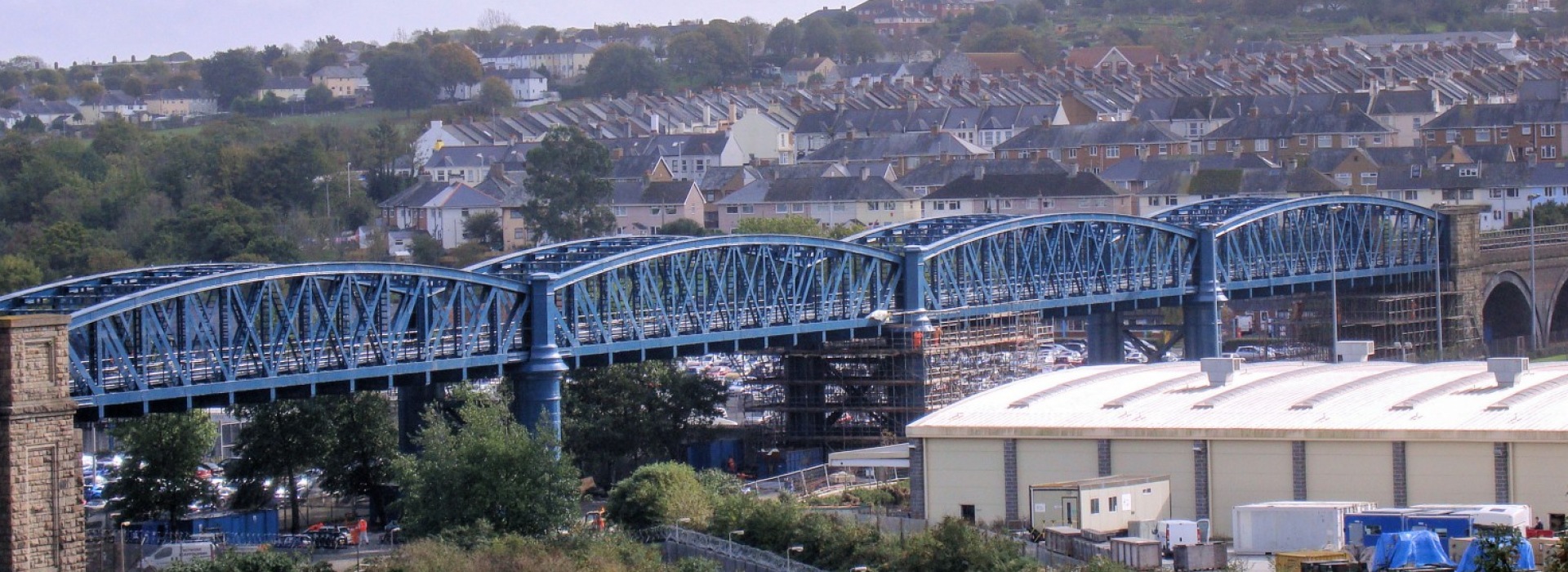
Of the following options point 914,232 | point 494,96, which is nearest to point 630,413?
point 914,232

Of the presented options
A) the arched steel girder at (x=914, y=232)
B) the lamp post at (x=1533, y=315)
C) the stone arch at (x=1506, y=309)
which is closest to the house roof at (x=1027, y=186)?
the stone arch at (x=1506, y=309)

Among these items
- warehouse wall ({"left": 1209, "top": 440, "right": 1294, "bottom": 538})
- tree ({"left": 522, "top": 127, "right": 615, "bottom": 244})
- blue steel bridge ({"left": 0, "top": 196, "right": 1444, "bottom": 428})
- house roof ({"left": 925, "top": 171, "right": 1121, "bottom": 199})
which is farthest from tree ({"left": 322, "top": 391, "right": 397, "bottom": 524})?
house roof ({"left": 925, "top": 171, "right": 1121, "bottom": 199})

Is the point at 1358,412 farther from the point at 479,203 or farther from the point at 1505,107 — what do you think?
the point at 1505,107

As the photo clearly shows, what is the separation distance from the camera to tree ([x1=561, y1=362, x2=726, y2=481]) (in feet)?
199

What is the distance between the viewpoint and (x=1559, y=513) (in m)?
40.1

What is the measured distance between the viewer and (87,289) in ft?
152

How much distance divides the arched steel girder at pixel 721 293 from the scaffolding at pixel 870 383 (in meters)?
1.17

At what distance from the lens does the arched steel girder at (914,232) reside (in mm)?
67188

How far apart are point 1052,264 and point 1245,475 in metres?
28.3

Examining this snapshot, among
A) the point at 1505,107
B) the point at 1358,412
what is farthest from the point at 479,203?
the point at 1358,412

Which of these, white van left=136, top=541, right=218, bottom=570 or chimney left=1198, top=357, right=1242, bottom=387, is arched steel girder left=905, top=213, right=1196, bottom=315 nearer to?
chimney left=1198, top=357, right=1242, bottom=387

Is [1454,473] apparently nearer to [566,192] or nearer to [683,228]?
[683,228]

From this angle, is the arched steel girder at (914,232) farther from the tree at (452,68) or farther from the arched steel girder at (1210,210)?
the tree at (452,68)

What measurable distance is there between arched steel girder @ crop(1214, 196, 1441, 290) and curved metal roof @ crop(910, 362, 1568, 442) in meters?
28.5
